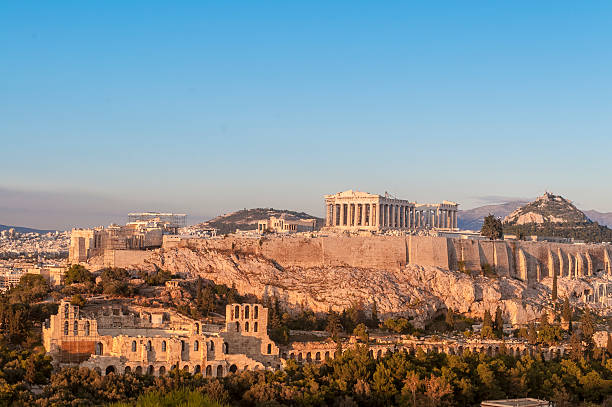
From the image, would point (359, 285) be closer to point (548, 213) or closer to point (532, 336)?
point (532, 336)

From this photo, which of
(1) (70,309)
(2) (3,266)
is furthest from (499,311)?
(2) (3,266)

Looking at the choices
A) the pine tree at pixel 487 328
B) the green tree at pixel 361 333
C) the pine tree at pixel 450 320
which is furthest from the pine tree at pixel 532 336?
the green tree at pixel 361 333

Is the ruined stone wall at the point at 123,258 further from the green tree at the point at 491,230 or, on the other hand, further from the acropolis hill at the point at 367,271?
the green tree at the point at 491,230

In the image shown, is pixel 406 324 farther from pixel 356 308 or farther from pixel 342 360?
pixel 342 360

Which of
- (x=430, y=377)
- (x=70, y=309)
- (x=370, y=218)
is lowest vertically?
(x=430, y=377)

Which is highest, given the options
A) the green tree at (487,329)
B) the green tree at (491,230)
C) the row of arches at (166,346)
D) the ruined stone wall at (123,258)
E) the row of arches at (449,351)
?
the green tree at (491,230)

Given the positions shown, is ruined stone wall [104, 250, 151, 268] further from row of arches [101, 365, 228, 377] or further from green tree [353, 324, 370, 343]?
row of arches [101, 365, 228, 377]

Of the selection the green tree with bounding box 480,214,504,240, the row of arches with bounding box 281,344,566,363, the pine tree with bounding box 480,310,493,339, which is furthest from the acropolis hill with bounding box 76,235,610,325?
the row of arches with bounding box 281,344,566,363
